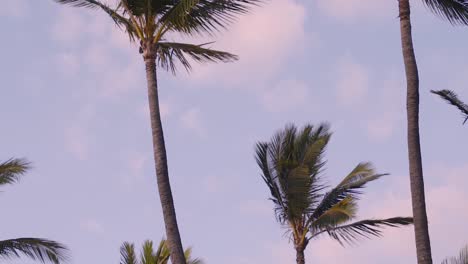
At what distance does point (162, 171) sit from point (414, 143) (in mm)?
4385

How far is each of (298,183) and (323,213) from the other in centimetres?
103

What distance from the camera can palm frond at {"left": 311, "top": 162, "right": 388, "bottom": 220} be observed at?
2495cm

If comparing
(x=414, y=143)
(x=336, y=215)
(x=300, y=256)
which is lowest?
(x=414, y=143)

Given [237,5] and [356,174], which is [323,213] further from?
[237,5]

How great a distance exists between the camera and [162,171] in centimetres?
1650

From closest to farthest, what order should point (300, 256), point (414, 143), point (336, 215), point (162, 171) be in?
point (414, 143), point (162, 171), point (300, 256), point (336, 215)

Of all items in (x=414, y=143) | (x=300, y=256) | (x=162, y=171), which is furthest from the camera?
(x=300, y=256)

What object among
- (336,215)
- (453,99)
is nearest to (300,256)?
(336,215)

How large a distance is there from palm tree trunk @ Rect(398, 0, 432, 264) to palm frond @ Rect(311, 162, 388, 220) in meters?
9.12

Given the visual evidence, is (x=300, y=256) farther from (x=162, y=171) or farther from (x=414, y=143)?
(x=414, y=143)

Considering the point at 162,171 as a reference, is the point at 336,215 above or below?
above

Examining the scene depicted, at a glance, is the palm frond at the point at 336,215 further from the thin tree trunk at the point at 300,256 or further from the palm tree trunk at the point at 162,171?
the palm tree trunk at the point at 162,171

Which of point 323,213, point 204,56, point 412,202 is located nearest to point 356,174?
point 323,213

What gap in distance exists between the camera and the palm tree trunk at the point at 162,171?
16016 millimetres
